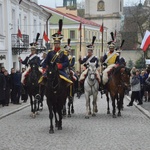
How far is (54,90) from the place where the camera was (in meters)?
12.2

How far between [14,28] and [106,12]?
6313 centimetres

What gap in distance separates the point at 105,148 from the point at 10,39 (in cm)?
2134

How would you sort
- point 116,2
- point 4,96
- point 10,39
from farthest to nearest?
point 116,2
point 10,39
point 4,96

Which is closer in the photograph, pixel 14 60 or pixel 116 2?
pixel 14 60

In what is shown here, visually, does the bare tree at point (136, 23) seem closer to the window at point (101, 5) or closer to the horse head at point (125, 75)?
the window at point (101, 5)

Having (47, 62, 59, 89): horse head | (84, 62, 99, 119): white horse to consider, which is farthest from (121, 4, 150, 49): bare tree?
(47, 62, 59, 89): horse head

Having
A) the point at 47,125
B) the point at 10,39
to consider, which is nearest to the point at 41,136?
the point at 47,125

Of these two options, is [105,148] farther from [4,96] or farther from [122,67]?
[4,96]

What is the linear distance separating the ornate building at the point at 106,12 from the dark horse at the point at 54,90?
80492mm

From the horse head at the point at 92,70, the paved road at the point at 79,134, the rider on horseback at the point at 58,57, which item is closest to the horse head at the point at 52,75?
the rider on horseback at the point at 58,57

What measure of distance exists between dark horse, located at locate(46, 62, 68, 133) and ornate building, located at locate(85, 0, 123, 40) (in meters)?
80.5

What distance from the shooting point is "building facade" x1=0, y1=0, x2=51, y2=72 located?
95.8 ft

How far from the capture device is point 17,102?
867 inches

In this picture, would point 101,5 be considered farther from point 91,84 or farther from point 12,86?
point 91,84
